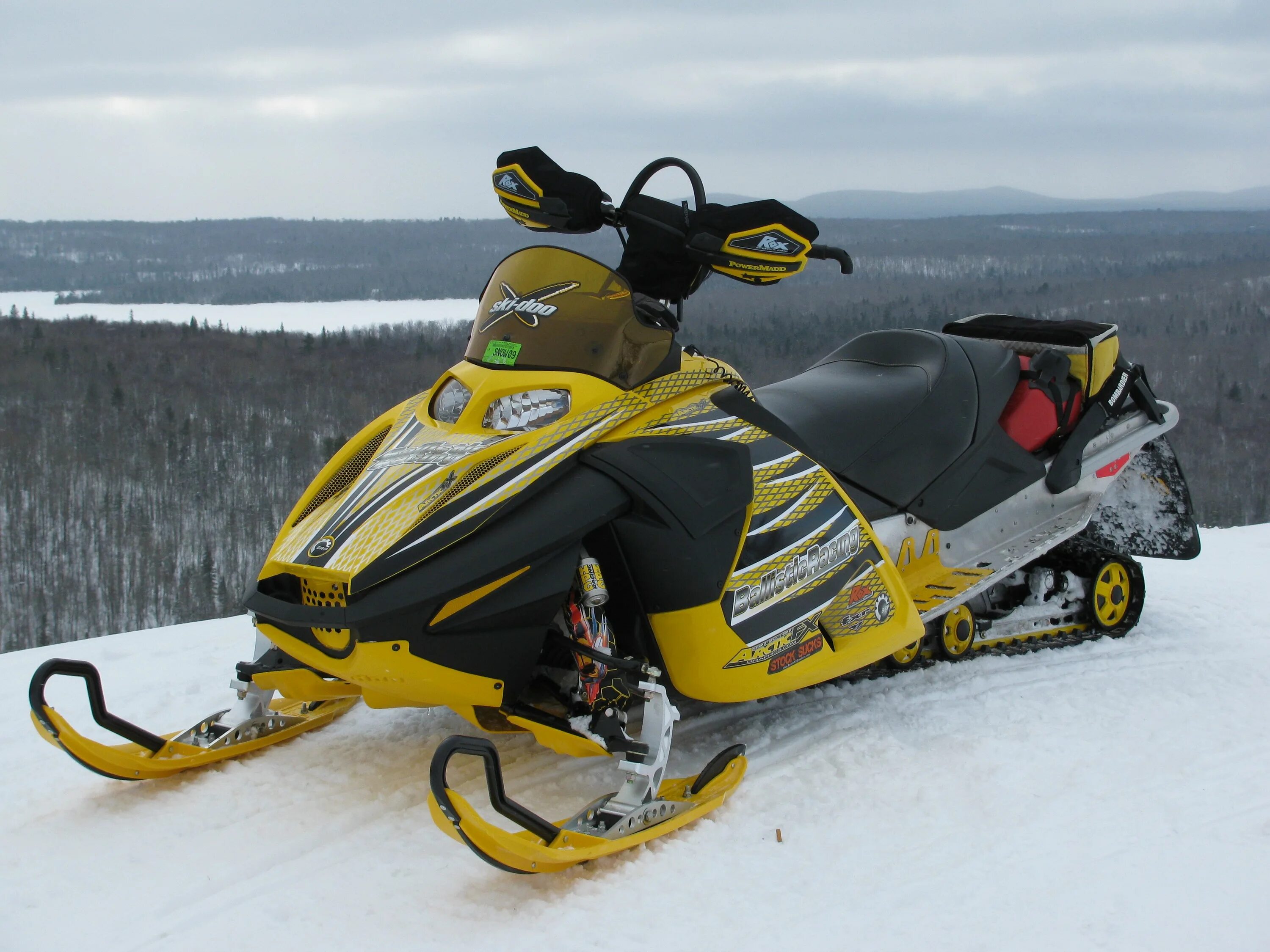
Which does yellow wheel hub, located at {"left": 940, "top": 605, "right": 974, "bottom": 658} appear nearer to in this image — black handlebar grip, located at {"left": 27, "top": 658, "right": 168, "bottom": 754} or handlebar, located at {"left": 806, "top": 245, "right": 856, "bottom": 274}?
handlebar, located at {"left": 806, "top": 245, "right": 856, "bottom": 274}

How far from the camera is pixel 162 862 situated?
279cm

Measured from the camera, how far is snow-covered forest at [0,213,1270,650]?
133ft

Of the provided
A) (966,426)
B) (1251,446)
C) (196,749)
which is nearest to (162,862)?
(196,749)

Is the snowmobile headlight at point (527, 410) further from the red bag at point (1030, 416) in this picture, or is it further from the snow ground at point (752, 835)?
the red bag at point (1030, 416)

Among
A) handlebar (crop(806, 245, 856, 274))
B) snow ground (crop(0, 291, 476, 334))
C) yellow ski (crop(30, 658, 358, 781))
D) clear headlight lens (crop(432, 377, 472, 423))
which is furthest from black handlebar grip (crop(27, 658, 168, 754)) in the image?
snow ground (crop(0, 291, 476, 334))

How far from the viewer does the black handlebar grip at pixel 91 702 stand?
2.94 metres

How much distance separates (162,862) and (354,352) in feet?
153

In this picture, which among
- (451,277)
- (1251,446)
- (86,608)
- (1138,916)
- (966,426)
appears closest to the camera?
(1138,916)

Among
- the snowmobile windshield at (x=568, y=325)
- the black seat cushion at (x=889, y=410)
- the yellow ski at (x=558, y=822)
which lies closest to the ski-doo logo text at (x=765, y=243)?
the snowmobile windshield at (x=568, y=325)

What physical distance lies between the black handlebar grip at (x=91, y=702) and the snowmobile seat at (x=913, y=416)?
2297 mm

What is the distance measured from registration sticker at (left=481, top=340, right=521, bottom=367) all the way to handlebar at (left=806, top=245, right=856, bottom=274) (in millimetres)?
1020

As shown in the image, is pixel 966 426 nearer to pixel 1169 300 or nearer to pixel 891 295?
pixel 891 295

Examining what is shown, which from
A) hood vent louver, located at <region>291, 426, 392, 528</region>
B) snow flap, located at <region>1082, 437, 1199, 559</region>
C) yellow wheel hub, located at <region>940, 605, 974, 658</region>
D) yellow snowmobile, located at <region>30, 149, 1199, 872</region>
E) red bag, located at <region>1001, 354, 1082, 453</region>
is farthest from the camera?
snow flap, located at <region>1082, 437, 1199, 559</region>

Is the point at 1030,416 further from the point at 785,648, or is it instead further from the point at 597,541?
the point at 597,541
